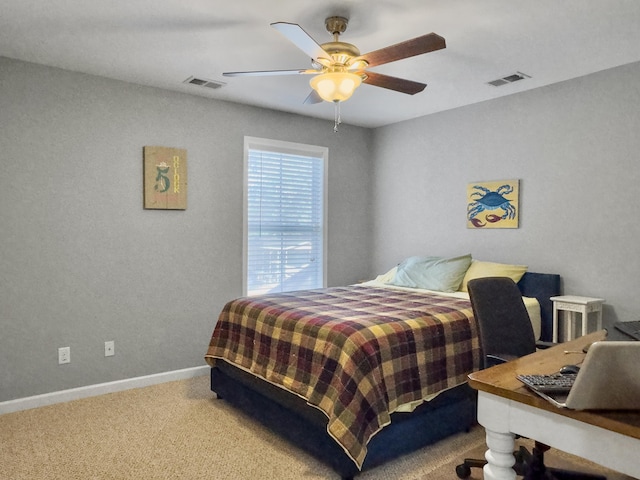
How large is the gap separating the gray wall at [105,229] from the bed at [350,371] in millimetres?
839

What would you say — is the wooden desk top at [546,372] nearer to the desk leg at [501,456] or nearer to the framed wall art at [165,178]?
the desk leg at [501,456]

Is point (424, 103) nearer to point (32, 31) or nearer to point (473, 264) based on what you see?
point (473, 264)

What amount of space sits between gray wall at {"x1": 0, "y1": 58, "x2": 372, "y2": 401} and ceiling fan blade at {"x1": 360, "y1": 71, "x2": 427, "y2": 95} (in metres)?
1.94

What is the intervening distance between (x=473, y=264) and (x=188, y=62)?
292 cm

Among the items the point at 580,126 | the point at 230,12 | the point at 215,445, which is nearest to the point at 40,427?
the point at 215,445

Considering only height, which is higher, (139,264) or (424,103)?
(424,103)

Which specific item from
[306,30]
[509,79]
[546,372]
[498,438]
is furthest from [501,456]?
[509,79]

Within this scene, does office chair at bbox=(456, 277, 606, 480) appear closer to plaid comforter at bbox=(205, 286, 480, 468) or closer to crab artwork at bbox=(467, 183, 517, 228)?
plaid comforter at bbox=(205, 286, 480, 468)

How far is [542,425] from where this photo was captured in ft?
4.25

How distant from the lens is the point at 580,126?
11.7 ft

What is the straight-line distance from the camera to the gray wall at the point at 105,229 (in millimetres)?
3236

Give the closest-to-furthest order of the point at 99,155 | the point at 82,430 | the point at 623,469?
the point at 623,469
the point at 82,430
the point at 99,155

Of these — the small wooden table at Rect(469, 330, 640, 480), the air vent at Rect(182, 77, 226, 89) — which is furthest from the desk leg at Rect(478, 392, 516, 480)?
the air vent at Rect(182, 77, 226, 89)

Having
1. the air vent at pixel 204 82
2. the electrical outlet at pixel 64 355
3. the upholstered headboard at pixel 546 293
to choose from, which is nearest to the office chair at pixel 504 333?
the upholstered headboard at pixel 546 293
